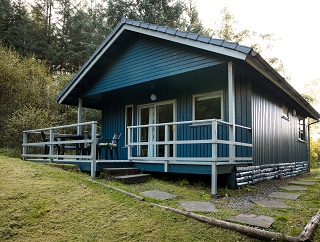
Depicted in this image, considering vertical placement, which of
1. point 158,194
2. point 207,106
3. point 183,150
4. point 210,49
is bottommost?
point 158,194

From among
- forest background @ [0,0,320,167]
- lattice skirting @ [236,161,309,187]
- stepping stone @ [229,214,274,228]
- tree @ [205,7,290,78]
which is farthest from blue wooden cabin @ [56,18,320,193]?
tree @ [205,7,290,78]

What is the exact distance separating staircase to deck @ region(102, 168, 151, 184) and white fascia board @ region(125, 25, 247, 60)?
129 inches

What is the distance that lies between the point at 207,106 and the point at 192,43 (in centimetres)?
212

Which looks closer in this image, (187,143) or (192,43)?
(187,143)

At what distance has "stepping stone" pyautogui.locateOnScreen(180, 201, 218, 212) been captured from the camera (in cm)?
392

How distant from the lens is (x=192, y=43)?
255 inches

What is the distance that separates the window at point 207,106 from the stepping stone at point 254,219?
13.6 feet

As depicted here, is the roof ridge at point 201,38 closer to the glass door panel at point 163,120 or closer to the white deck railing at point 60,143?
the glass door panel at point 163,120

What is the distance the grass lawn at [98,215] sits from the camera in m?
3.10

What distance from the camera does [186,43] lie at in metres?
6.59

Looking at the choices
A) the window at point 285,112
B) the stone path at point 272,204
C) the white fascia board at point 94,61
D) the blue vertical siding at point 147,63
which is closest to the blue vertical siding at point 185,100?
the blue vertical siding at point 147,63

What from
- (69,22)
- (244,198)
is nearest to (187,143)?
(244,198)

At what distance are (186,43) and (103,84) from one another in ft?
12.3

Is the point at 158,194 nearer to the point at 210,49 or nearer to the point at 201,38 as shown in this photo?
the point at 210,49
